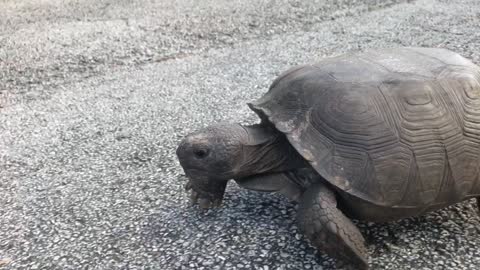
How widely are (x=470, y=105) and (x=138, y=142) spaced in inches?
72.1

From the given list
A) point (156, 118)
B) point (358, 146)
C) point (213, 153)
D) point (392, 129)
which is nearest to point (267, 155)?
point (213, 153)

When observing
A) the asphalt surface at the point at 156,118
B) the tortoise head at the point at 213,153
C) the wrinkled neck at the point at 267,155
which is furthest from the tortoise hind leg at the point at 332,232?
the tortoise head at the point at 213,153

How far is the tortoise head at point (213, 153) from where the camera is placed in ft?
6.23

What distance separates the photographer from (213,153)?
6.23ft

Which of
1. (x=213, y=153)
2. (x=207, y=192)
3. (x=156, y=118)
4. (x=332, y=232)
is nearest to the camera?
(x=332, y=232)

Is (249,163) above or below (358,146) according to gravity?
below

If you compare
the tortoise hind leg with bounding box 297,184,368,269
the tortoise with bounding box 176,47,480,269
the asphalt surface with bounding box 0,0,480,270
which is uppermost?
the tortoise with bounding box 176,47,480,269

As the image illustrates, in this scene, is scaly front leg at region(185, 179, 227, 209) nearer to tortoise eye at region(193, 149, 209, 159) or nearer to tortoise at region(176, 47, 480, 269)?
tortoise at region(176, 47, 480, 269)

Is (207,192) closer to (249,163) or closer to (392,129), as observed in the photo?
(249,163)

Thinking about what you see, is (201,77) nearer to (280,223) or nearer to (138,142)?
(138,142)

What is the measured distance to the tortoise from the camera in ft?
5.59

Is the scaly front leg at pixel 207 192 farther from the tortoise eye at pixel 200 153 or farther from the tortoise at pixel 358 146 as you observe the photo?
the tortoise eye at pixel 200 153

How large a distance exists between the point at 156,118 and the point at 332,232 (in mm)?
1834

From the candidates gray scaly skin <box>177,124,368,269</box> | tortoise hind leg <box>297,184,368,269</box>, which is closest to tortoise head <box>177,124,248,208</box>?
gray scaly skin <box>177,124,368,269</box>
